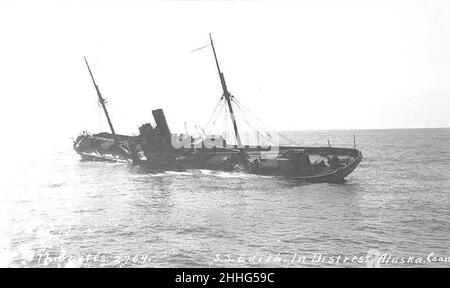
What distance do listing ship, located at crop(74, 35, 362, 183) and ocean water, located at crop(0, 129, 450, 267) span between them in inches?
57.1

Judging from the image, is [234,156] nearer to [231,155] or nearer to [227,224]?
[231,155]

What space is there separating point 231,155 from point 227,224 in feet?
68.3

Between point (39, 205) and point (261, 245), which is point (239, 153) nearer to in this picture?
point (39, 205)

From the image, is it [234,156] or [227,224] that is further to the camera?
[234,156]

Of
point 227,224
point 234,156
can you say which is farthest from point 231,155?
point 227,224

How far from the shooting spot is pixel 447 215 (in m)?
24.4

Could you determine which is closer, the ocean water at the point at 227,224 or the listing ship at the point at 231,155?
the ocean water at the point at 227,224

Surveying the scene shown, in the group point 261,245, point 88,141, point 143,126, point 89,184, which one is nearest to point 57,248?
point 261,245

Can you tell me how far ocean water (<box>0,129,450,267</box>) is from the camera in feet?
53.3

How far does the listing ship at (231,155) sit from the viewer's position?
118ft

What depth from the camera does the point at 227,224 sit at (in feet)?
71.1

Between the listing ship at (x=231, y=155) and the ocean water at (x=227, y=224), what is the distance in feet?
4.76

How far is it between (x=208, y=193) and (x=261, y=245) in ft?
49.4
